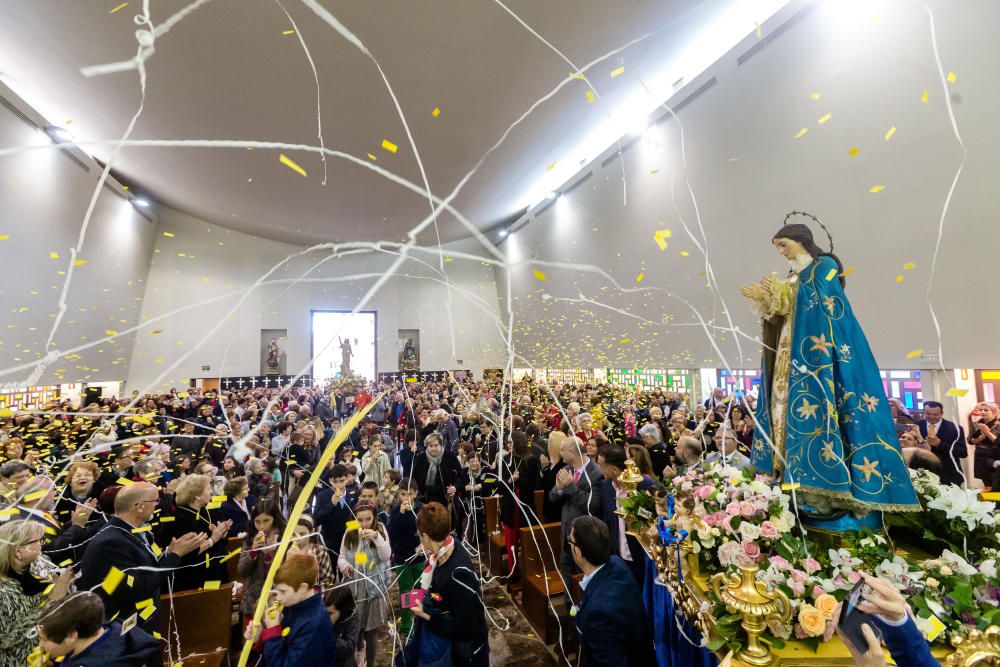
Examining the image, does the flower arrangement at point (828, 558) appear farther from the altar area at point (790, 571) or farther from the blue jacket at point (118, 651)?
the blue jacket at point (118, 651)

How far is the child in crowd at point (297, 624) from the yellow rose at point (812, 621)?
211 centimetres

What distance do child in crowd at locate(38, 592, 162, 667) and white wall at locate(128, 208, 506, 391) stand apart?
43.8 ft

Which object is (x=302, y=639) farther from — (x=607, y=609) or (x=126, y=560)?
(x=607, y=609)

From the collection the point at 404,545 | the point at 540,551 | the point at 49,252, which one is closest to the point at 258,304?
the point at 49,252

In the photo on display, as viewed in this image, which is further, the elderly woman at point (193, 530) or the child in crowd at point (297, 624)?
the elderly woman at point (193, 530)

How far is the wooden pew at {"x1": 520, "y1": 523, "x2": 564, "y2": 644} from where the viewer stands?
3.93 m

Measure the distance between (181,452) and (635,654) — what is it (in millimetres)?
6249

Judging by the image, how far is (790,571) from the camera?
72.0 inches

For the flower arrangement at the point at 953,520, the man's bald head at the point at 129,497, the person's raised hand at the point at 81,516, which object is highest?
the man's bald head at the point at 129,497

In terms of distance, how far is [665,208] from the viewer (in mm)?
10609

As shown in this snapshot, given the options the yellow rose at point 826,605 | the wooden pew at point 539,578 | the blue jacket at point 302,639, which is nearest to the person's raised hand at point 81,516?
the blue jacket at point 302,639

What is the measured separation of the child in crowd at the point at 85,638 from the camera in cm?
194

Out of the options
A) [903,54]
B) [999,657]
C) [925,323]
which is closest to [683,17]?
[903,54]

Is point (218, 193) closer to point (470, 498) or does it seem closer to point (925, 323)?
point (470, 498)
